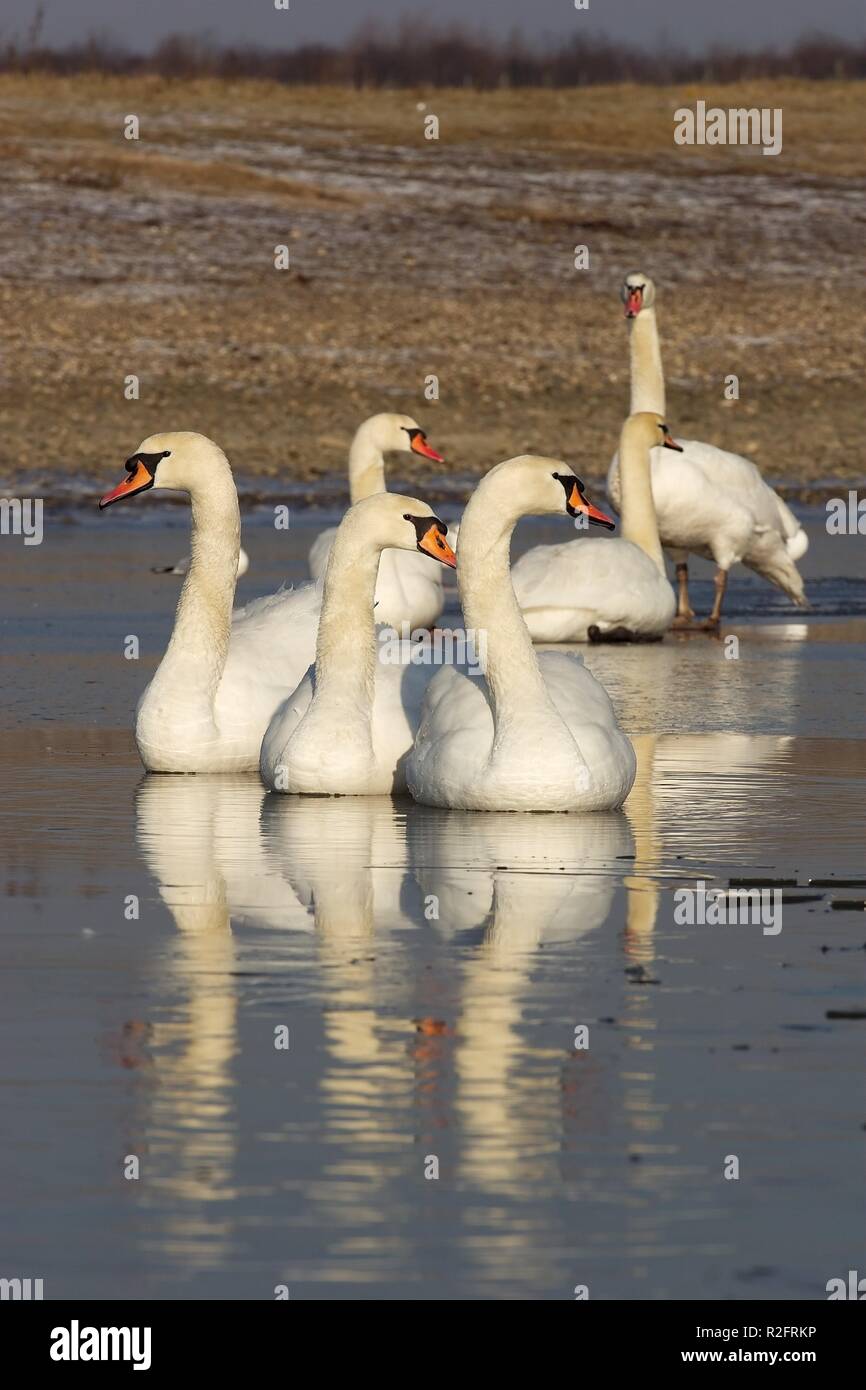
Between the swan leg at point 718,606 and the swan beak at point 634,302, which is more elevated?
the swan beak at point 634,302

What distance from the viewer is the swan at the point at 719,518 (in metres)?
16.5

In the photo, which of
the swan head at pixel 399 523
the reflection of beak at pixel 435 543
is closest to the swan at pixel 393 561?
the swan head at pixel 399 523

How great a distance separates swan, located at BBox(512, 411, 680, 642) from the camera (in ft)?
48.2

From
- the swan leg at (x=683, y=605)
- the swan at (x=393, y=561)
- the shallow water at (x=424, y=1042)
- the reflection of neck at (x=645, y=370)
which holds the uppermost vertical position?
the reflection of neck at (x=645, y=370)

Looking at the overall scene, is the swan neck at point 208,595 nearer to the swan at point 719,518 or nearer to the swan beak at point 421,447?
the swan beak at point 421,447

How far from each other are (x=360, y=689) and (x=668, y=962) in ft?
10.3

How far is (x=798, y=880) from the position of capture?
7.91 metres

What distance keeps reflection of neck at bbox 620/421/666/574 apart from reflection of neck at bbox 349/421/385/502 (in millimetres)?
1394

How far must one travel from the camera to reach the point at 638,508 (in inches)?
626

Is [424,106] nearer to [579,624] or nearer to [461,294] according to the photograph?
[461,294]

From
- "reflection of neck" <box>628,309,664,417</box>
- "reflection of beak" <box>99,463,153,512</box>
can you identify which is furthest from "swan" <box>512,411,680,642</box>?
"reflection of beak" <box>99,463,153,512</box>
